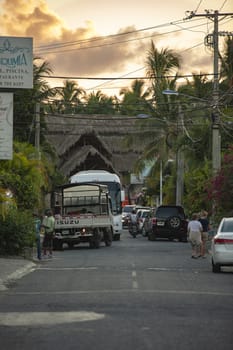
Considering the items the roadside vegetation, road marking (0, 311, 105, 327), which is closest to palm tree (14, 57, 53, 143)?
the roadside vegetation

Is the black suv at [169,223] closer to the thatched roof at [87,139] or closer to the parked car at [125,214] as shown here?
the thatched roof at [87,139]

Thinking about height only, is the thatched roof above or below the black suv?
above

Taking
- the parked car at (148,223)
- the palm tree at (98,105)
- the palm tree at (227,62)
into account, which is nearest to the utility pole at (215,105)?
the palm tree at (227,62)

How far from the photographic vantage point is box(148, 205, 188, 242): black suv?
49750mm

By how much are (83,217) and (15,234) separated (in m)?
8.11

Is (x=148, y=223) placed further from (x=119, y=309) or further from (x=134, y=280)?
(x=119, y=309)

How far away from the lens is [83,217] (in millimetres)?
40656

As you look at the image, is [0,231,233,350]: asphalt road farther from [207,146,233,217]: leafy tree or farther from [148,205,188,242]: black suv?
[148,205,188,242]: black suv

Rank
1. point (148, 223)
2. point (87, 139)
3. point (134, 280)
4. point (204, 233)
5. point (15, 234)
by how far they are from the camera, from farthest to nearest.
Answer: point (87, 139)
point (148, 223)
point (204, 233)
point (15, 234)
point (134, 280)

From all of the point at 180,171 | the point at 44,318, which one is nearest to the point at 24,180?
the point at 180,171

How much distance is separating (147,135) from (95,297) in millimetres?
47876

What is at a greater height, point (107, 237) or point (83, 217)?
point (83, 217)

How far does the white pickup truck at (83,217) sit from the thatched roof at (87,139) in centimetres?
3217

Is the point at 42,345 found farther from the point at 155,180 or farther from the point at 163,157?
the point at 155,180
